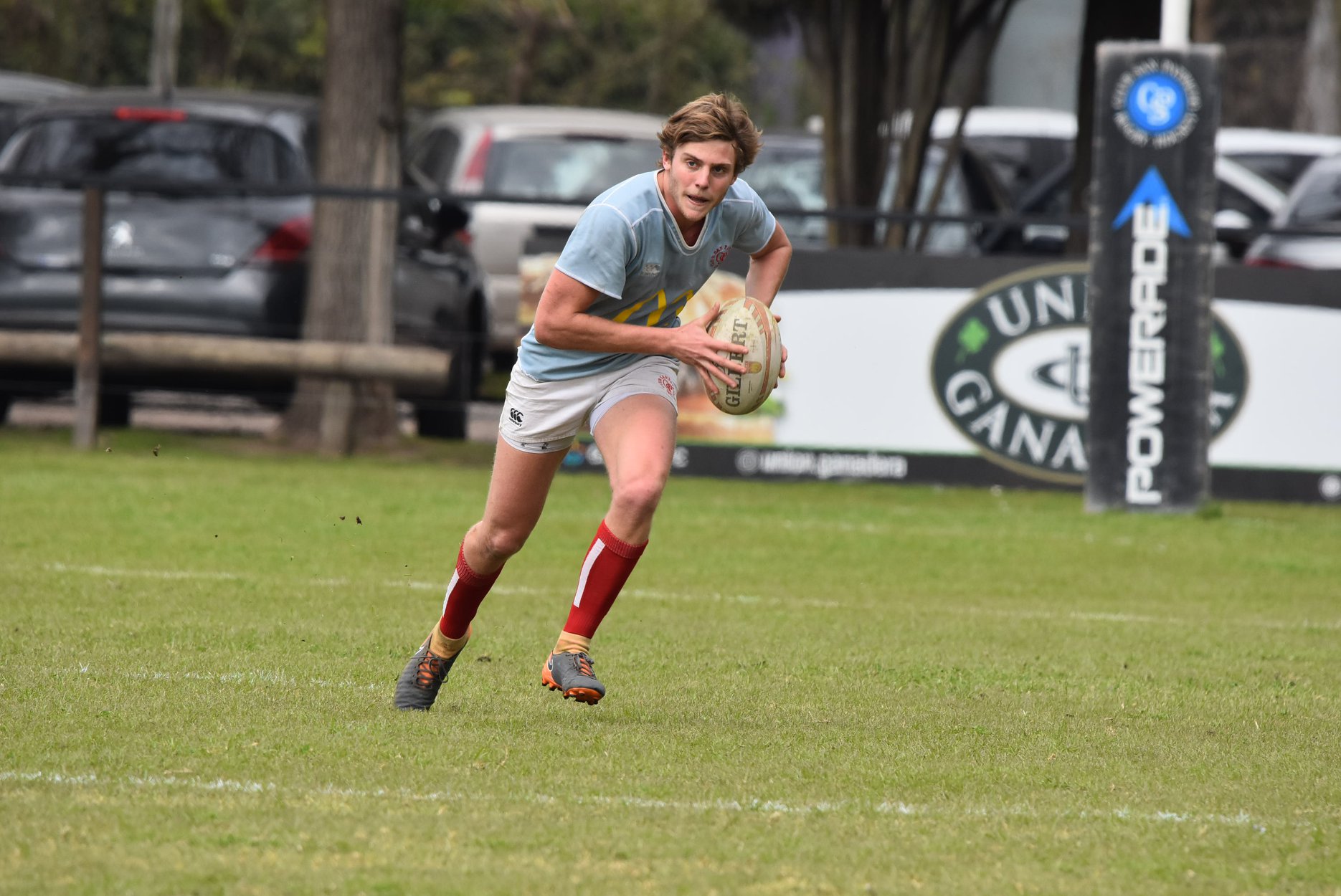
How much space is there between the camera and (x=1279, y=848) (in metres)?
4.93

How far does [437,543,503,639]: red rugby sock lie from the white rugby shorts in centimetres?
44

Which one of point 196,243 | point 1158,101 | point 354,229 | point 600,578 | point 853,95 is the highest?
point 853,95

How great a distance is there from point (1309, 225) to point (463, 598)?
11801 millimetres

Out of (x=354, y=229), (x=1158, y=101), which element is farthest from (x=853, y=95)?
(x=354, y=229)

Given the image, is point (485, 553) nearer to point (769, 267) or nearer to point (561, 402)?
point (561, 402)

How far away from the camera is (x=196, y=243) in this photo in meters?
14.4

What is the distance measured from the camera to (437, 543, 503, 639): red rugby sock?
6.52m

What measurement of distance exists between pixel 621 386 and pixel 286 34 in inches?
1510

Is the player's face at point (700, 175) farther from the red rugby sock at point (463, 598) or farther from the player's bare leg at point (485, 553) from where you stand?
the red rugby sock at point (463, 598)

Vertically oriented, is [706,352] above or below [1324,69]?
below

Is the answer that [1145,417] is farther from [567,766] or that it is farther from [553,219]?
[567,766]

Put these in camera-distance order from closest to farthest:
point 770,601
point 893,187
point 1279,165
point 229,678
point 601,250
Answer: point 601,250 → point 229,678 → point 770,601 → point 893,187 → point 1279,165

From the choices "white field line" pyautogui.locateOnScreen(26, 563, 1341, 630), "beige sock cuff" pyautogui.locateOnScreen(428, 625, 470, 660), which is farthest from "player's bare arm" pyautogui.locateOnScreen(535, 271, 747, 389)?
"white field line" pyautogui.locateOnScreen(26, 563, 1341, 630)

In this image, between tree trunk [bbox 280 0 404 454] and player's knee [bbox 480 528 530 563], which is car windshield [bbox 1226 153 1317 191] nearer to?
tree trunk [bbox 280 0 404 454]
